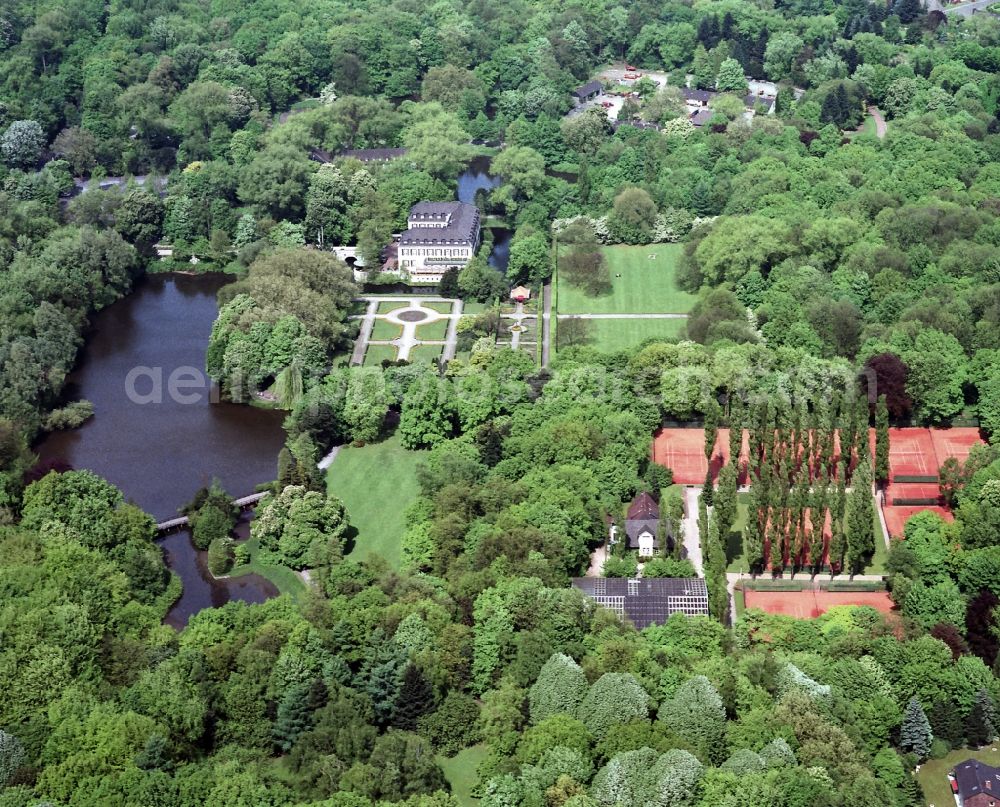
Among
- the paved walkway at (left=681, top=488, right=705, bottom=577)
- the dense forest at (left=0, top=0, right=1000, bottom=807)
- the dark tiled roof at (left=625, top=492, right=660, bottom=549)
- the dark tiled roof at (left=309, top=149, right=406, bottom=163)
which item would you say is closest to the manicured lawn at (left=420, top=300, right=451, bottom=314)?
the dense forest at (left=0, top=0, right=1000, bottom=807)

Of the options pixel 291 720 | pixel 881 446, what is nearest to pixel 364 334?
pixel 881 446

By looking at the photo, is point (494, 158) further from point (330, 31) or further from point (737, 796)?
point (737, 796)

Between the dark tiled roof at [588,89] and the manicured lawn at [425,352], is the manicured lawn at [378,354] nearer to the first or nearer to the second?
the manicured lawn at [425,352]

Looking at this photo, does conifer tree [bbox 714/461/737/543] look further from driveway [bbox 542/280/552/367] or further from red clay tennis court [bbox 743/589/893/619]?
driveway [bbox 542/280/552/367]

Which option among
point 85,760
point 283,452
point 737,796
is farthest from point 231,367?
point 737,796

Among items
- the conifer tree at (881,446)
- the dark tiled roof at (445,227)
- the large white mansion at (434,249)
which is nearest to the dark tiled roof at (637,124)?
the dark tiled roof at (445,227)
